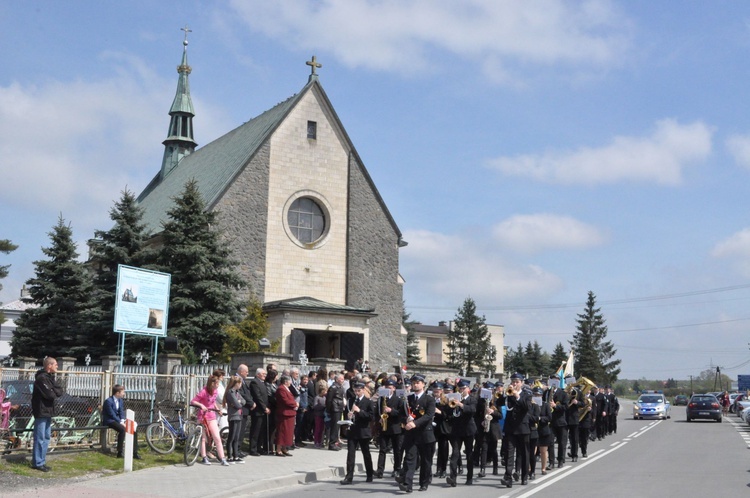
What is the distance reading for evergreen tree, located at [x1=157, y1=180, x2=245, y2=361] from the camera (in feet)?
98.4

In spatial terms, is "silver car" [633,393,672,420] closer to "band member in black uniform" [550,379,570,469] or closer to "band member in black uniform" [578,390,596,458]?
"band member in black uniform" [578,390,596,458]

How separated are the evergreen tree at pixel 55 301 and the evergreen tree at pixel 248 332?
8566mm

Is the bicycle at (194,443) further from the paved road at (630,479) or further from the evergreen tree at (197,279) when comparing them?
the evergreen tree at (197,279)

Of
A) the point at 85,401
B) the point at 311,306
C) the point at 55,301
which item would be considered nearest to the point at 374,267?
the point at 311,306

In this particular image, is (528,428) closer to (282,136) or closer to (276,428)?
(276,428)

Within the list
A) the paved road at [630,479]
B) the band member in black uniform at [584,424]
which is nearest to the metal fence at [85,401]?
the paved road at [630,479]

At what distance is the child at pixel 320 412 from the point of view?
18609 millimetres

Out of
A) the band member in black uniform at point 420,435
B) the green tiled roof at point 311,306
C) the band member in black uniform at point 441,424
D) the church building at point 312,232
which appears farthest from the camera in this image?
the church building at point 312,232

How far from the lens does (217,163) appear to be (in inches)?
1704

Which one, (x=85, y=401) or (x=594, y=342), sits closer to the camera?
(x=85, y=401)

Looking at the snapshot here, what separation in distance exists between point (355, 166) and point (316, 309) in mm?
8818

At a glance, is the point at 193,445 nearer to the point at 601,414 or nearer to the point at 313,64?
the point at 601,414

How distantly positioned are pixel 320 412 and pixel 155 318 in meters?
5.30

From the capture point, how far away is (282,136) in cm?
3881
